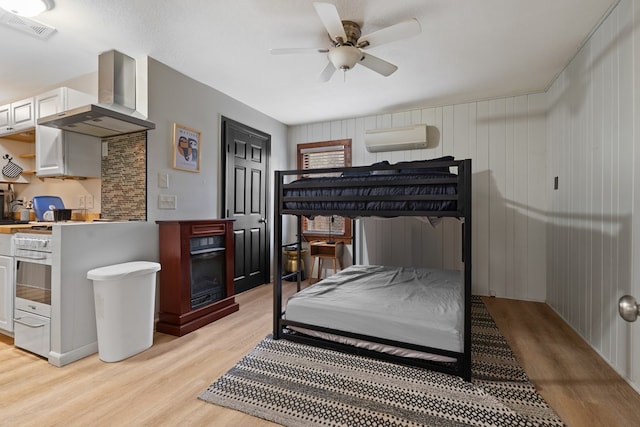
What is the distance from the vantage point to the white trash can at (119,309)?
2100 millimetres

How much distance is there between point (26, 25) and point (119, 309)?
2.26 m

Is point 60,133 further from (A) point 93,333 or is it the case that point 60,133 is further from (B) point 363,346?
(B) point 363,346

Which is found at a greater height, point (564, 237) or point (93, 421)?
point (564, 237)

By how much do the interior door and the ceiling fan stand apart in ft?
5.59

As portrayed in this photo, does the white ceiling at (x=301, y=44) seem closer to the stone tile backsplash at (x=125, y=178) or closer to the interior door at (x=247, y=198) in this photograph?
the interior door at (x=247, y=198)

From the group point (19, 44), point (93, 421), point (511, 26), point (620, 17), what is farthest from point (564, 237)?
point (19, 44)

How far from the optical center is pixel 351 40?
229cm

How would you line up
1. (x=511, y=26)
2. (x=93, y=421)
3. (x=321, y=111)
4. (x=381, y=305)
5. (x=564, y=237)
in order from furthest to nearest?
(x=321, y=111), (x=564, y=237), (x=511, y=26), (x=381, y=305), (x=93, y=421)

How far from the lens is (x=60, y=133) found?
2684 mm

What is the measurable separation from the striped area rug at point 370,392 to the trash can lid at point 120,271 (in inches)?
39.5

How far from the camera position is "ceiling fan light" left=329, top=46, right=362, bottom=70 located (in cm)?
218

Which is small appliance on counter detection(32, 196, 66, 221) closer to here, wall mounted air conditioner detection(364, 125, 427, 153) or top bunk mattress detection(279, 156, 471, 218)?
top bunk mattress detection(279, 156, 471, 218)

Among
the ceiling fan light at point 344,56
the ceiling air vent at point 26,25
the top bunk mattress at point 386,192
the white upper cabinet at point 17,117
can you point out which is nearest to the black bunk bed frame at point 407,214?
the top bunk mattress at point 386,192

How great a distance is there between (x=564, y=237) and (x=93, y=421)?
391cm
